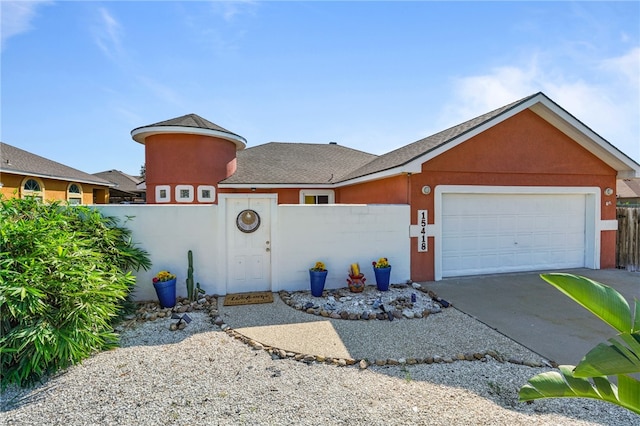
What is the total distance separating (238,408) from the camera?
326 cm

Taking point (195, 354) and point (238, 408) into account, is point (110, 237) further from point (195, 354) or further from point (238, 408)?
point (238, 408)

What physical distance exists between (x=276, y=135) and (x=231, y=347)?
16131mm

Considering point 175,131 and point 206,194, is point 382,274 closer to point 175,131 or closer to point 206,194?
point 206,194

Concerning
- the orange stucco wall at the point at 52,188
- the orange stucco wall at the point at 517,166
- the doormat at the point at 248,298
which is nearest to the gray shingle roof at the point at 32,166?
the orange stucco wall at the point at 52,188

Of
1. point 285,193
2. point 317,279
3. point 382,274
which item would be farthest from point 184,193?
point 382,274

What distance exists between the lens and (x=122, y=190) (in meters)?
27.0

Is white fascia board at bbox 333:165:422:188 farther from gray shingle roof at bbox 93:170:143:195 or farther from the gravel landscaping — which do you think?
gray shingle roof at bbox 93:170:143:195

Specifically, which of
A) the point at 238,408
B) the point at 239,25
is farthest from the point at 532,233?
the point at 239,25

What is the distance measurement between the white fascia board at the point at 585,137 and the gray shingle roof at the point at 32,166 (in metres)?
22.5

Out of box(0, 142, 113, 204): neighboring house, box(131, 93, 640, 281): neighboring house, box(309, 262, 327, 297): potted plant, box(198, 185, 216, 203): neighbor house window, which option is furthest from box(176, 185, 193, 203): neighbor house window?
box(309, 262, 327, 297): potted plant

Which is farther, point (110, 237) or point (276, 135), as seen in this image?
point (276, 135)

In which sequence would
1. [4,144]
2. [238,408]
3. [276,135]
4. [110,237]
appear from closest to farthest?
1. [238,408]
2. [110,237]
3. [4,144]
4. [276,135]

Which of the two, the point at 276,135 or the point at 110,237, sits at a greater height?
the point at 276,135

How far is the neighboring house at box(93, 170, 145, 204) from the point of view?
27.4 m
